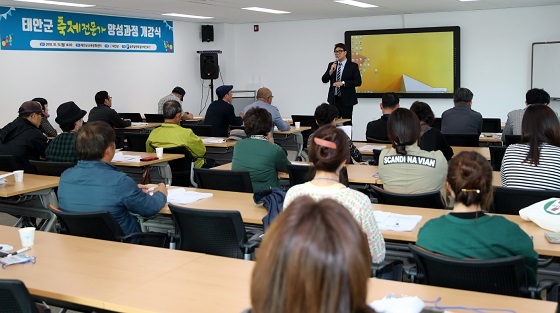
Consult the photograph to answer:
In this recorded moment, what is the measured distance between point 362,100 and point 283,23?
2578mm

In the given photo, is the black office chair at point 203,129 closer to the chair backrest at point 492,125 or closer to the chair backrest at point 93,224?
the chair backrest at point 492,125

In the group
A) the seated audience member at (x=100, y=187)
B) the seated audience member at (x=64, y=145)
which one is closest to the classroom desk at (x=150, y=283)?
the seated audience member at (x=100, y=187)

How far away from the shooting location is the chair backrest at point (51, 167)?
225 inches

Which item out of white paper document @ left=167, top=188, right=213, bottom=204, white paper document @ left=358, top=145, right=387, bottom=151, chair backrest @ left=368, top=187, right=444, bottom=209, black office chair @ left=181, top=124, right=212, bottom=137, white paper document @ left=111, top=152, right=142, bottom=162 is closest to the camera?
chair backrest @ left=368, top=187, right=444, bottom=209

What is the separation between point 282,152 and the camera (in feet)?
17.4

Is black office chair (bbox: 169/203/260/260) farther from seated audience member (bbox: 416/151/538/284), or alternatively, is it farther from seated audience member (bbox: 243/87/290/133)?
seated audience member (bbox: 243/87/290/133)

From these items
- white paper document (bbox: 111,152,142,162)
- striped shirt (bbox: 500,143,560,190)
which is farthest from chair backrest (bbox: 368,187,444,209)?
white paper document (bbox: 111,152,142,162)

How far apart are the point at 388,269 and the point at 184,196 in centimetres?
179

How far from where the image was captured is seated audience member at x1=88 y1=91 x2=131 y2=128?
31.7 feet

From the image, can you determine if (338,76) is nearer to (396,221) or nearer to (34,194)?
(34,194)

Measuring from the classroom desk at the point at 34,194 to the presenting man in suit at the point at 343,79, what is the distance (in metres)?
6.27

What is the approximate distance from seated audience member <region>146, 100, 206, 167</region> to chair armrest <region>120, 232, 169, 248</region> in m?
2.99

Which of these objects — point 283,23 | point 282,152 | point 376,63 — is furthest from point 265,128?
point 283,23

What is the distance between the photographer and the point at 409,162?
4500 millimetres
